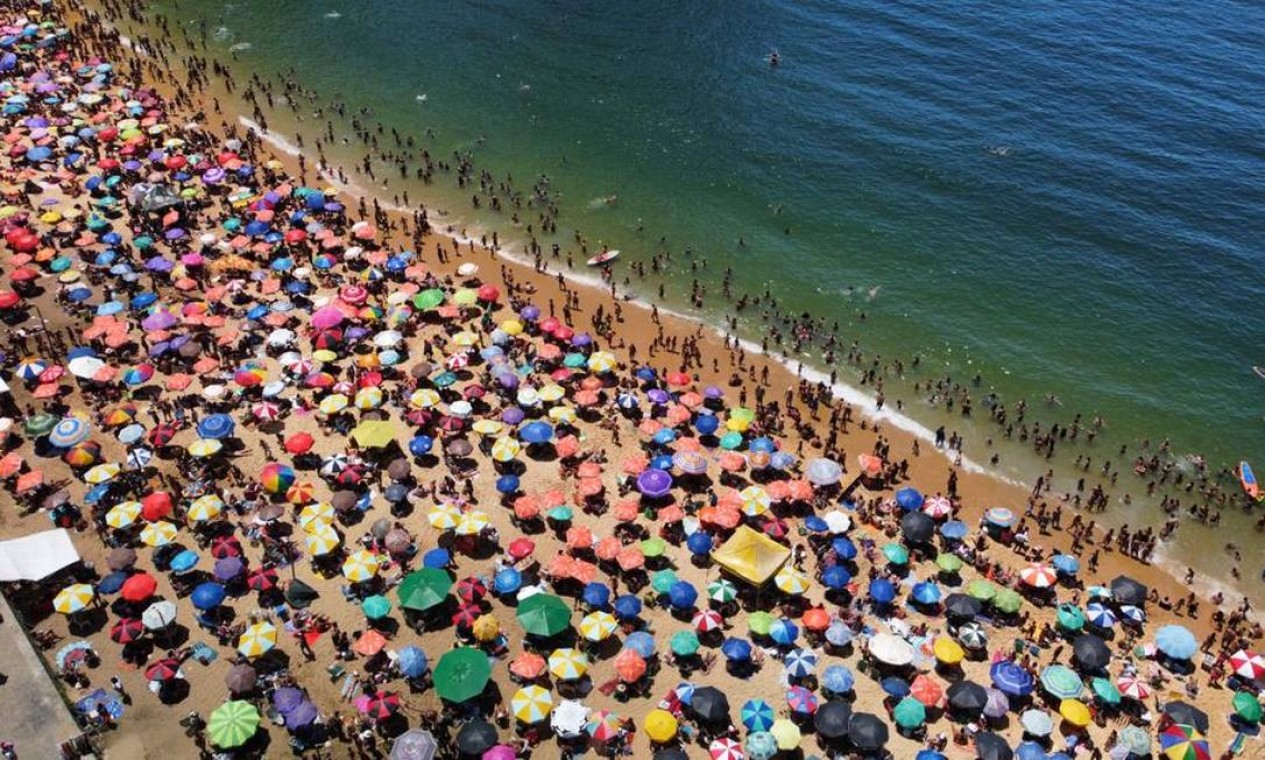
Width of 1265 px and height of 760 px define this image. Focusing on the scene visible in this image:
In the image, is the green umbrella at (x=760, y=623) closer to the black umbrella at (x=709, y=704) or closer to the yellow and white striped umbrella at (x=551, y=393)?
the black umbrella at (x=709, y=704)

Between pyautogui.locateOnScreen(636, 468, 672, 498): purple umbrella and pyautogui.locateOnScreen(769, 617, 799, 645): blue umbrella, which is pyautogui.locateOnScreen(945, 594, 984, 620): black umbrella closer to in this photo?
pyautogui.locateOnScreen(769, 617, 799, 645): blue umbrella

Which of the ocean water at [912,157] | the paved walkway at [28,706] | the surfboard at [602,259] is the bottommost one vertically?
the paved walkway at [28,706]

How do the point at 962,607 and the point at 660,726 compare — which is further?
the point at 962,607

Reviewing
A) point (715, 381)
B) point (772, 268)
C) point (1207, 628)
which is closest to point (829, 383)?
point (715, 381)

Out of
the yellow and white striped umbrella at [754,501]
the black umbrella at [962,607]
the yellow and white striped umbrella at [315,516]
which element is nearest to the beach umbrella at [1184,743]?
the black umbrella at [962,607]

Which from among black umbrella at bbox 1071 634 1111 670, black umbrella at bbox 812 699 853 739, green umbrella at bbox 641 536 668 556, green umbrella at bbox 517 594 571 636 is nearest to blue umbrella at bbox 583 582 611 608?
green umbrella at bbox 517 594 571 636

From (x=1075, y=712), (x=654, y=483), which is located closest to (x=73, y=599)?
(x=654, y=483)

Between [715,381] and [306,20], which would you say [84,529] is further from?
[306,20]

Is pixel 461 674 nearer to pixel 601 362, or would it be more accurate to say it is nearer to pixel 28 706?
pixel 28 706
